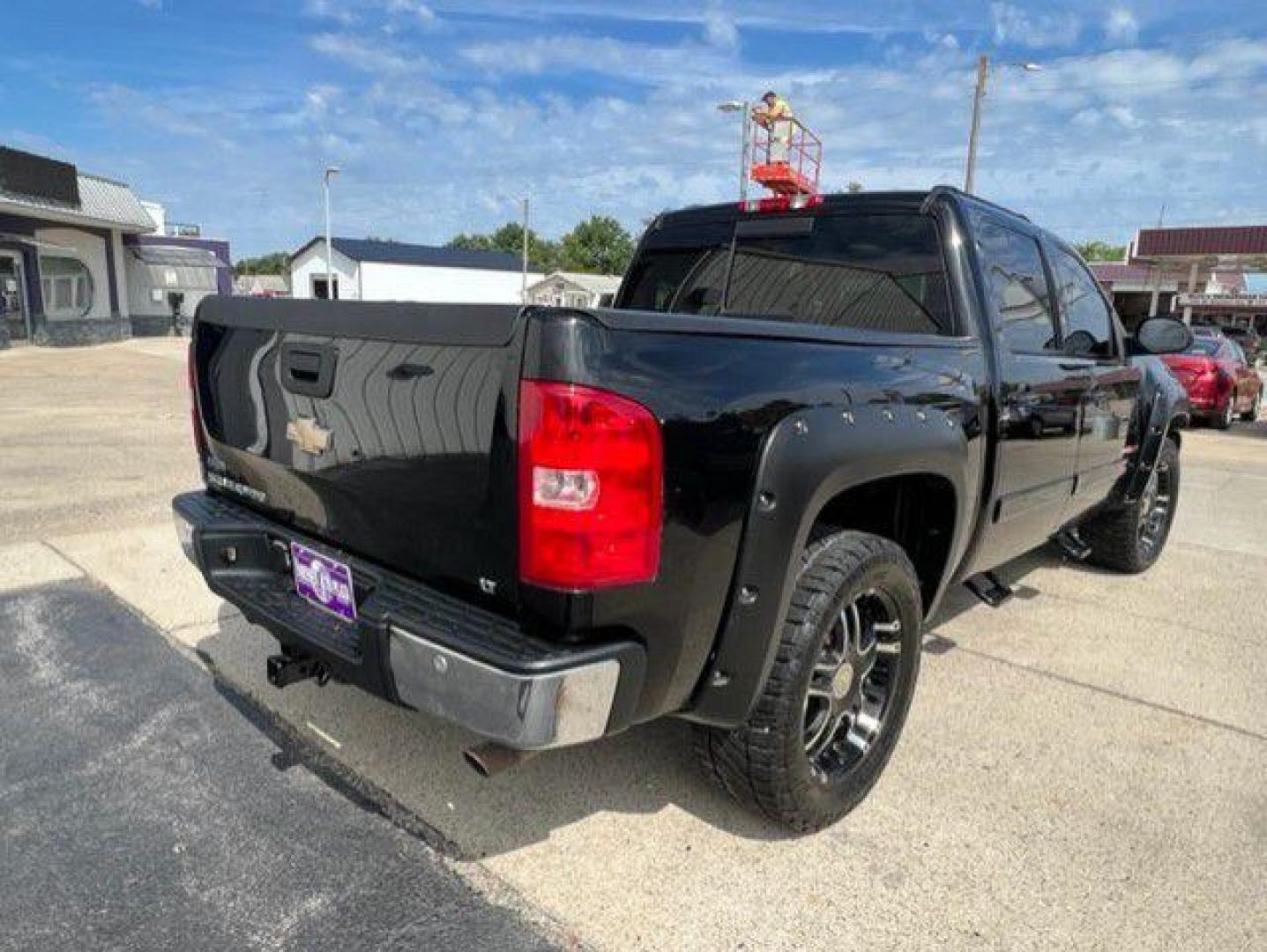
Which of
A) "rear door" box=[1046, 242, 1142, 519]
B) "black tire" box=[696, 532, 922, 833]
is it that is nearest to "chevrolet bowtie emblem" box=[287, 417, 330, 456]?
"black tire" box=[696, 532, 922, 833]

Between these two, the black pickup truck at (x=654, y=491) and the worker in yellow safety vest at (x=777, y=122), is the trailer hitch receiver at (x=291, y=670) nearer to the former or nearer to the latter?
the black pickup truck at (x=654, y=491)

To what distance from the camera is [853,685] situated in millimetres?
2844

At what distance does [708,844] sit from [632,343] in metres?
1.52

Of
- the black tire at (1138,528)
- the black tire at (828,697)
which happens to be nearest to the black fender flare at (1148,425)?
the black tire at (1138,528)

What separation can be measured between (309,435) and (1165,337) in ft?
14.2

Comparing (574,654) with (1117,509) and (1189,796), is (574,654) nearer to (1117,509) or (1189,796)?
(1189,796)

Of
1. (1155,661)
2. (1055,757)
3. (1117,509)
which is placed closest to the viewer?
(1055,757)

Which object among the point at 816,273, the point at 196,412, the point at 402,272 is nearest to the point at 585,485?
the point at 196,412

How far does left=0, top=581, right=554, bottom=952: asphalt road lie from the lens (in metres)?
2.27

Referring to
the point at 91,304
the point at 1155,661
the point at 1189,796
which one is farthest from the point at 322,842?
the point at 91,304

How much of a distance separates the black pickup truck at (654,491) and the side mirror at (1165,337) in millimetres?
1489

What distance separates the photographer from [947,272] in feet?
10.9

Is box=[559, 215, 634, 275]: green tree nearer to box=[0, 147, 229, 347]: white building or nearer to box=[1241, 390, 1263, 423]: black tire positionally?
box=[0, 147, 229, 347]: white building

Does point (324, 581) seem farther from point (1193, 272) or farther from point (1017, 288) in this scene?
point (1193, 272)
